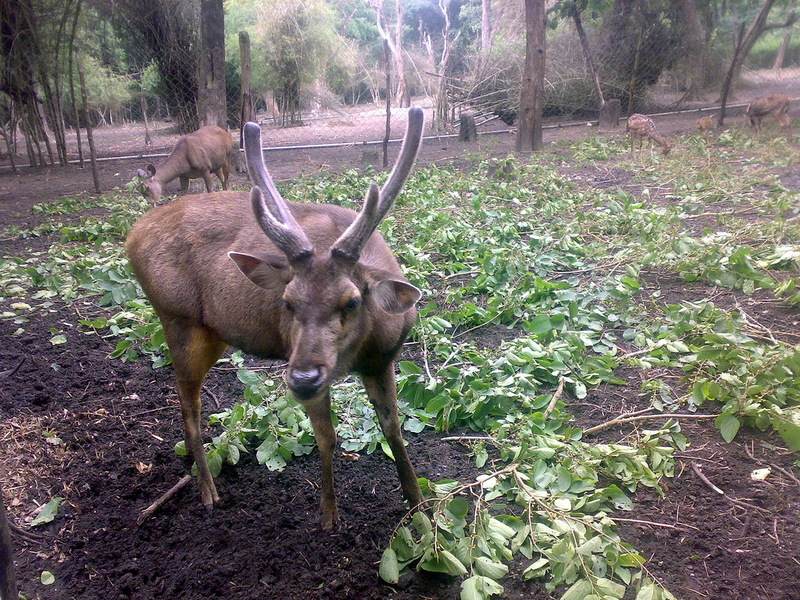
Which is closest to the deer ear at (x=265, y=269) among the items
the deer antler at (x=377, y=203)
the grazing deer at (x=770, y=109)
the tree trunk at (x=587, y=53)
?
the deer antler at (x=377, y=203)

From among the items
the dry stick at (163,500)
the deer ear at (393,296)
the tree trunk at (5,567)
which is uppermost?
the deer ear at (393,296)

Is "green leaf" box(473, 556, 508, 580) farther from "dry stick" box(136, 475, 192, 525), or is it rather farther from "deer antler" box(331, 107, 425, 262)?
"dry stick" box(136, 475, 192, 525)

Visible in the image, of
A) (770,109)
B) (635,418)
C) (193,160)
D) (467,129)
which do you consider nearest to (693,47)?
(770,109)

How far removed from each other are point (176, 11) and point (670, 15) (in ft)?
40.6

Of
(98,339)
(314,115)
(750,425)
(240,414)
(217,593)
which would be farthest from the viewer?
(314,115)

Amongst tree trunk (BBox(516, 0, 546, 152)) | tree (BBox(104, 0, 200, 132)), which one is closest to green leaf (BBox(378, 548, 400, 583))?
tree trunk (BBox(516, 0, 546, 152))

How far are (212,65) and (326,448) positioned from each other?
957cm

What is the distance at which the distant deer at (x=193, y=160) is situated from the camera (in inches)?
380

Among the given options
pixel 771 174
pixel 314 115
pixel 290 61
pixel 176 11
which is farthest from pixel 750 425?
pixel 290 61

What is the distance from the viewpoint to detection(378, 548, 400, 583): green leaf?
225 cm

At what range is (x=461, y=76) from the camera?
679 inches

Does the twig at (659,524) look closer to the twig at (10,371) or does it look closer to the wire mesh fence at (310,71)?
the twig at (10,371)

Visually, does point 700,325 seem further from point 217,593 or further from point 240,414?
point 217,593

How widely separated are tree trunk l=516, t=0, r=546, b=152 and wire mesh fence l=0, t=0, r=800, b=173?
282 centimetres
